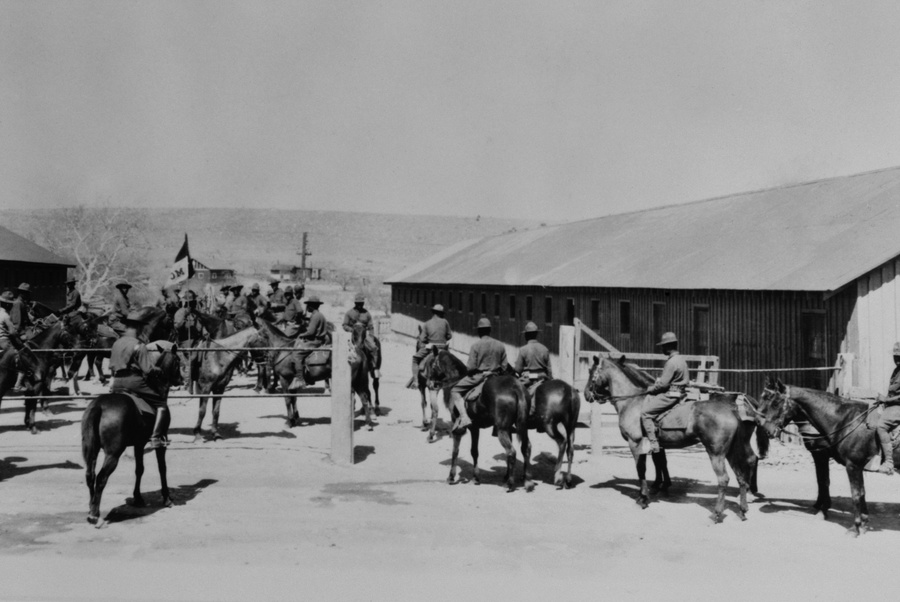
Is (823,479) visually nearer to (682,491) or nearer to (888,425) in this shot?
(888,425)

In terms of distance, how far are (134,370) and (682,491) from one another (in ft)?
27.3

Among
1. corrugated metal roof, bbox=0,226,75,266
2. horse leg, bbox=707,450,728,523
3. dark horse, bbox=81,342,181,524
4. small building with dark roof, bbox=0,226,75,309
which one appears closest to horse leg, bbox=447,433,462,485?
horse leg, bbox=707,450,728,523

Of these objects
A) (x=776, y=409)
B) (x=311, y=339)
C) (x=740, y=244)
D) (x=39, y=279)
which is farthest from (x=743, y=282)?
(x=39, y=279)

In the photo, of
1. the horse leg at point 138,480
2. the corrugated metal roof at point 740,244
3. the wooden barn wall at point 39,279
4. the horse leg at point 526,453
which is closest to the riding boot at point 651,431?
the horse leg at point 526,453

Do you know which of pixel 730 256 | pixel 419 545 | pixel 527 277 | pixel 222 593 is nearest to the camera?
pixel 222 593

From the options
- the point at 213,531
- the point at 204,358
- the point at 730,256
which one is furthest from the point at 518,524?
the point at 730,256

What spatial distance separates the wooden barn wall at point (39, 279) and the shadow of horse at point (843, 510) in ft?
103

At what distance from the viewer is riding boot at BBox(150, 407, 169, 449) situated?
9305mm

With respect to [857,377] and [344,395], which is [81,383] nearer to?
[344,395]

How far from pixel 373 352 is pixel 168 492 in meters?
7.79

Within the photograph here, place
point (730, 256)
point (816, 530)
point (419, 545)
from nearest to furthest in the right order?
1. point (419, 545)
2. point (816, 530)
3. point (730, 256)

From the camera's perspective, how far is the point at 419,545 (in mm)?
7805

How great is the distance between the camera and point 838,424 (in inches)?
354

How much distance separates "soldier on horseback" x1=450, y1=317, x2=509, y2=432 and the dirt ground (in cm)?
122
